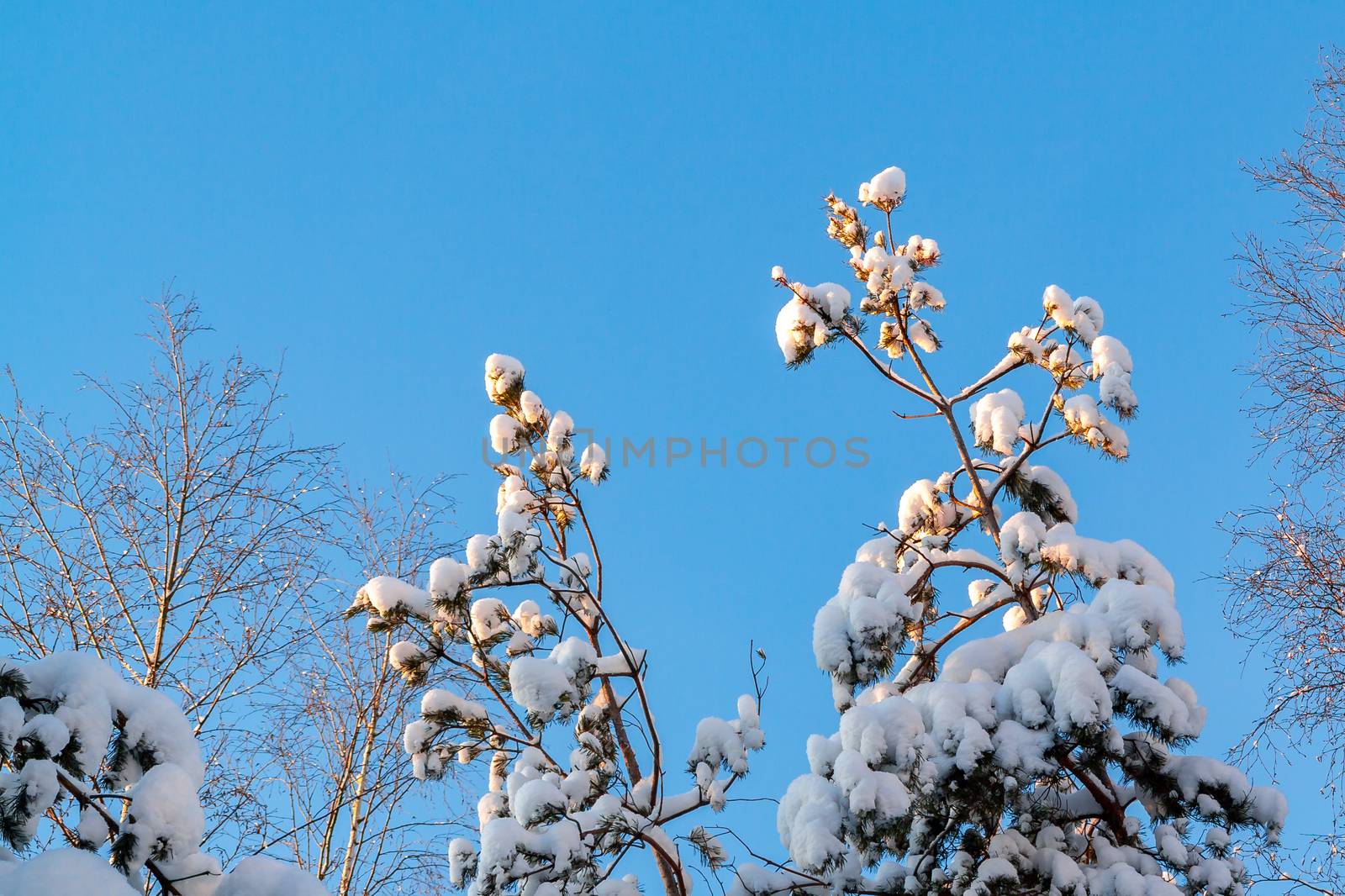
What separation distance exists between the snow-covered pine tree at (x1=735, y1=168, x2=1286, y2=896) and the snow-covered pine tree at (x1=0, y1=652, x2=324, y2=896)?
7.02 ft

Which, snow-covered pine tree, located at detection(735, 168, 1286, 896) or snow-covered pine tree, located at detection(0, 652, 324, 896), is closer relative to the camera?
snow-covered pine tree, located at detection(0, 652, 324, 896)

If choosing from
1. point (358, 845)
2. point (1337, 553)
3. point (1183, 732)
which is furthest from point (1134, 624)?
point (358, 845)

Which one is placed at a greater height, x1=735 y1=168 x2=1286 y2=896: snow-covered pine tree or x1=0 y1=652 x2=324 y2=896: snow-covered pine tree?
x1=735 y1=168 x2=1286 y2=896: snow-covered pine tree

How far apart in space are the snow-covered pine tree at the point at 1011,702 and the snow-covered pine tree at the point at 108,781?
2.14 metres

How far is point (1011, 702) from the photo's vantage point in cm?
387

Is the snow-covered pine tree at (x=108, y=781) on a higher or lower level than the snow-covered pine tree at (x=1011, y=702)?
lower

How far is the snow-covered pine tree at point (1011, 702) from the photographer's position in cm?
375

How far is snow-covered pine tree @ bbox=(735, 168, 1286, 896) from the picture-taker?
375 centimetres

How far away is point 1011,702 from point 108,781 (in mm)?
2977

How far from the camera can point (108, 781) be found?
2.78 m

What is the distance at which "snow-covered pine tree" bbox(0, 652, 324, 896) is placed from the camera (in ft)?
7.93

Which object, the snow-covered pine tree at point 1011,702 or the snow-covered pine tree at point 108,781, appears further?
the snow-covered pine tree at point 1011,702

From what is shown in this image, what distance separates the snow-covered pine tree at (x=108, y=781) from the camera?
242 cm

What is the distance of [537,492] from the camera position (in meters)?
5.39
